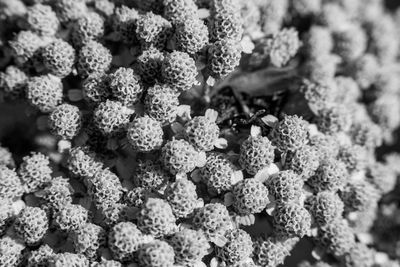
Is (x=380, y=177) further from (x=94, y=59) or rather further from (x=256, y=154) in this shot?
(x=94, y=59)

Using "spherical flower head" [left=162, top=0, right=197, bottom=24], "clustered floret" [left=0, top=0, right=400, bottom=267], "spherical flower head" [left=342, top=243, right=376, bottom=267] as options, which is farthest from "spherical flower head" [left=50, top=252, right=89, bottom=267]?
"spherical flower head" [left=342, top=243, right=376, bottom=267]

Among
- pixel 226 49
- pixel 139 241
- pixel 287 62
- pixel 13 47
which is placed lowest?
pixel 139 241

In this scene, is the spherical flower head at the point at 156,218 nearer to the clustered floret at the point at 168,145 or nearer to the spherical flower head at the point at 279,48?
the clustered floret at the point at 168,145

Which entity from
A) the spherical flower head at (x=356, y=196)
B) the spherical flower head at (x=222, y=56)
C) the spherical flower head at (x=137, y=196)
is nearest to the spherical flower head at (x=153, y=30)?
the spherical flower head at (x=222, y=56)

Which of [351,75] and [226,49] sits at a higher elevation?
[226,49]

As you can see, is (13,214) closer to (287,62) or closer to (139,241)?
(139,241)

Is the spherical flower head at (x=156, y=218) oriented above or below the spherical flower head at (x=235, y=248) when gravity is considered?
above

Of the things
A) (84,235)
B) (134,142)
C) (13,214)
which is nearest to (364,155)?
(134,142)
